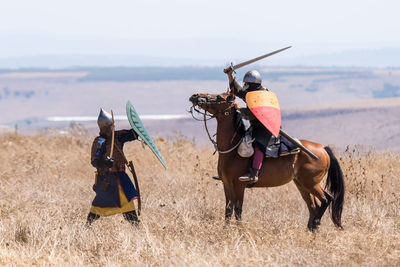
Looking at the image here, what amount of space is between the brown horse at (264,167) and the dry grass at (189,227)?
1.09 ft

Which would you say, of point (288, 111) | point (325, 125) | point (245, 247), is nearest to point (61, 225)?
point (245, 247)

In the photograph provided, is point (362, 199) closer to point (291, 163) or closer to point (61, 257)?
point (291, 163)

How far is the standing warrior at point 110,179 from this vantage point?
9133 mm

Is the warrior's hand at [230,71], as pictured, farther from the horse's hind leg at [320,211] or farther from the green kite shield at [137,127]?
the horse's hind leg at [320,211]

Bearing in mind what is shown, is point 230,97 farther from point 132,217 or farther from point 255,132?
point 132,217

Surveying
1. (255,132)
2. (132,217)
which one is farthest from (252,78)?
(132,217)

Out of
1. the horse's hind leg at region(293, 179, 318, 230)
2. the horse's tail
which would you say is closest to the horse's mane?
the horse's hind leg at region(293, 179, 318, 230)

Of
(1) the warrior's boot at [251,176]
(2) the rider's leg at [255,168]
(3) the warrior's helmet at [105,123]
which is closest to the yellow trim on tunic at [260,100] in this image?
(2) the rider's leg at [255,168]

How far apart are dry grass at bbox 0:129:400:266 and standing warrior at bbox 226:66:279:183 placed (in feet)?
2.08

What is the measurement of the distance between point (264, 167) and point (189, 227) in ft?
A: 4.23

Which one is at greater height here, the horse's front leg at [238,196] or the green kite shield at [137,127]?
the green kite shield at [137,127]

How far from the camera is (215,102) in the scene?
9.34m

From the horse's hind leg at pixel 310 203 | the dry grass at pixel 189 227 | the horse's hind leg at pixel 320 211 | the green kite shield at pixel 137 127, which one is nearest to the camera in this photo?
the dry grass at pixel 189 227

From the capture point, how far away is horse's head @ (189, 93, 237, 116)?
9289mm
